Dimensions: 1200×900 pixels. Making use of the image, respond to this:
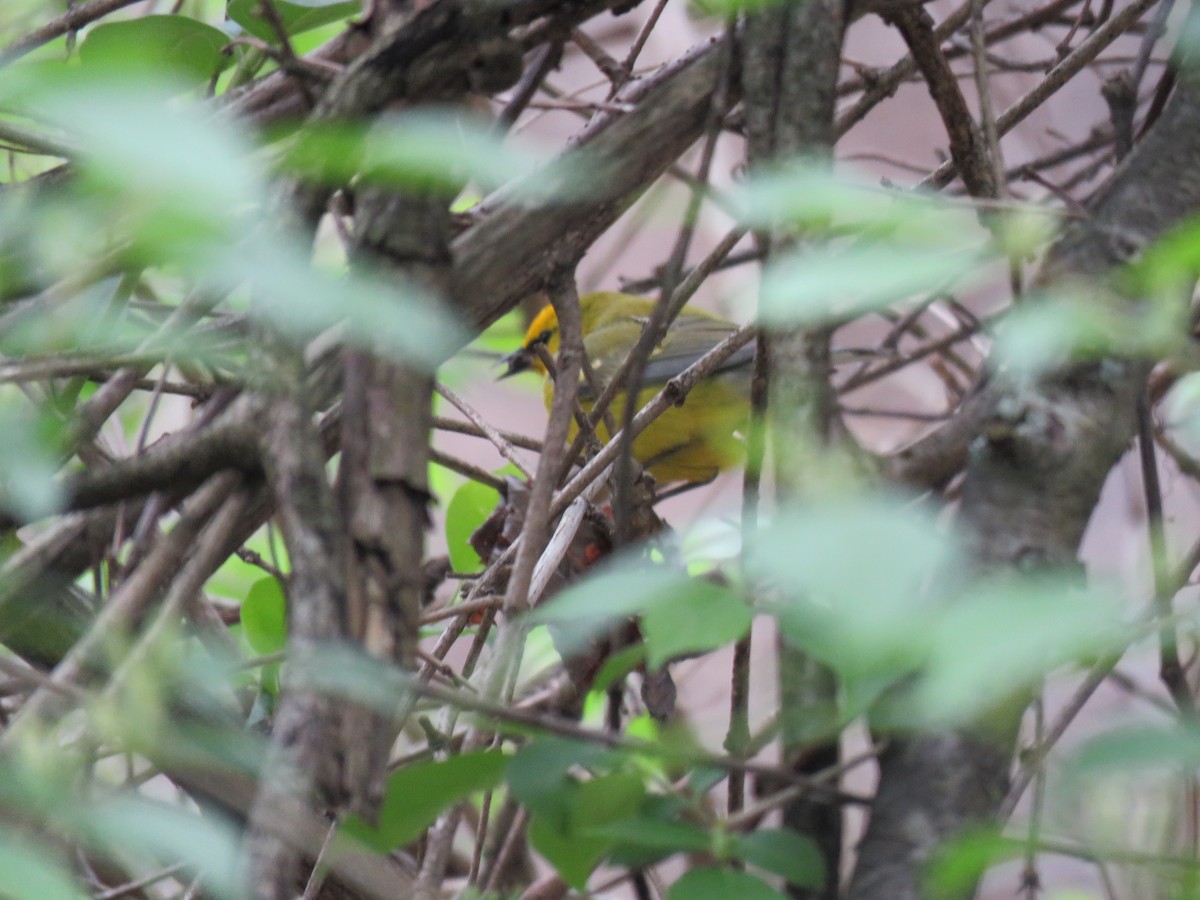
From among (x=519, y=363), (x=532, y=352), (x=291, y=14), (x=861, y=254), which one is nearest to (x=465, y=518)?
(x=291, y=14)

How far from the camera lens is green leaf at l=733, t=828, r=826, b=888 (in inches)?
31.1

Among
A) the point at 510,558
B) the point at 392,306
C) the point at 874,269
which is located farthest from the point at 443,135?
the point at 510,558

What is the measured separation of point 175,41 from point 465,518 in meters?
0.98

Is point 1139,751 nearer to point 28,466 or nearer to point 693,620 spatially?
point 693,620

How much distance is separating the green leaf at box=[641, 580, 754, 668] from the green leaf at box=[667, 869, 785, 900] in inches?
6.6

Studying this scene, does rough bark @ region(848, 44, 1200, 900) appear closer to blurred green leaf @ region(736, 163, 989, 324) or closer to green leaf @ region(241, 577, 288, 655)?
blurred green leaf @ region(736, 163, 989, 324)

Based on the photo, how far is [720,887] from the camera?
766 mm

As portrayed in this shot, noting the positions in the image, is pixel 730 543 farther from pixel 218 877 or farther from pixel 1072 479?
pixel 218 877

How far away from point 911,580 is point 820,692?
339mm

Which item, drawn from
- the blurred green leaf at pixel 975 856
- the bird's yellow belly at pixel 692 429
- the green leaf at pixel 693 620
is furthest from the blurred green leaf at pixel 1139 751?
the bird's yellow belly at pixel 692 429

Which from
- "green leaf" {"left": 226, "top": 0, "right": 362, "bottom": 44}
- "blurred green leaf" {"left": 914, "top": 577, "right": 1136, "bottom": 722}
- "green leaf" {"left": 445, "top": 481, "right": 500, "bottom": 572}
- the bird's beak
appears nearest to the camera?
"blurred green leaf" {"left": 914, "top": 577, "right": 1136, "bottom": 722}

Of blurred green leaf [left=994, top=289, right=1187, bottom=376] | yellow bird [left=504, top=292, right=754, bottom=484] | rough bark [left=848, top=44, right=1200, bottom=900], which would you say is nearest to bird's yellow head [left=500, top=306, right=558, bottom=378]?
yellow bird [left=504, top=292, right=754, bottom=484]

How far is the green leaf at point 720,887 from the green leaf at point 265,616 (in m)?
1.16

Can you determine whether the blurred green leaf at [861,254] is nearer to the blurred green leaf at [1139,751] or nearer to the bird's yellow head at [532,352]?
the blurred green leaf at [1139,751]
